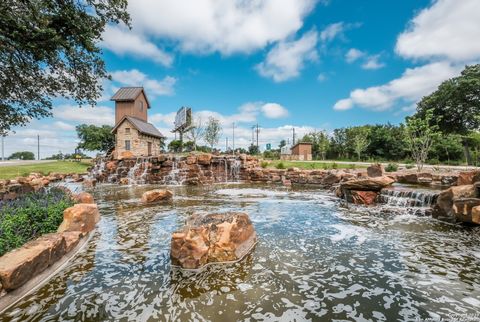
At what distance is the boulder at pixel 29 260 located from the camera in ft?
11.4

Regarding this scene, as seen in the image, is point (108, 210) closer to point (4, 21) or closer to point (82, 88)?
point (82, 88)

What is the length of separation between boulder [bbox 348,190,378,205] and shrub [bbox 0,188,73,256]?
11.3m

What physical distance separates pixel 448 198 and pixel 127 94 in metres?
36.8

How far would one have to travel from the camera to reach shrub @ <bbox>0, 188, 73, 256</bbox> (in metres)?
4.42

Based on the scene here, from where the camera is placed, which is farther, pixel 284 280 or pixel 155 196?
pixel 155 196

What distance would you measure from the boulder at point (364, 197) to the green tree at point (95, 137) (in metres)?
42.0

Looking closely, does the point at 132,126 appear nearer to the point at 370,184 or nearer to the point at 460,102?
the point at 370,184

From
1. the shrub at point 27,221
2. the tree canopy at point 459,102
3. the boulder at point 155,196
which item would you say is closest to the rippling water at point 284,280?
the shrub at point 27,221

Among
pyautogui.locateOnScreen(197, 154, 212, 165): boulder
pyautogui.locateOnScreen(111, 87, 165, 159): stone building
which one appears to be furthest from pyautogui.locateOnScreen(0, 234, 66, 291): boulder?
pyautogui.locateOnScreen(111, 87, 165, 159): stone building

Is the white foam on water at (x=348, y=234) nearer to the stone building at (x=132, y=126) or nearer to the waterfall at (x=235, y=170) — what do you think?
the waterfall at (x=235, y=170)

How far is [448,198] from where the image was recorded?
8.32 meters

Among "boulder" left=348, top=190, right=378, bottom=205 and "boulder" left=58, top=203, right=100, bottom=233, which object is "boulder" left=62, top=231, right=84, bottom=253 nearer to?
"boulder" left=58, top=203, right=100, bottom=233

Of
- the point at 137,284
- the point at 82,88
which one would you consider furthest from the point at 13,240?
the point at 82,88

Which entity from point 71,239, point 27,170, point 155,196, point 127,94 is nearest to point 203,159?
point 155,196
